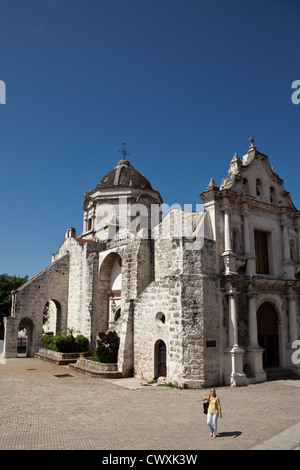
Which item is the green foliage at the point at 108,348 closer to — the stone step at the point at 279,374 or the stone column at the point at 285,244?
the stone step at the point at 279,374

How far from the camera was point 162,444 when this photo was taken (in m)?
7.84

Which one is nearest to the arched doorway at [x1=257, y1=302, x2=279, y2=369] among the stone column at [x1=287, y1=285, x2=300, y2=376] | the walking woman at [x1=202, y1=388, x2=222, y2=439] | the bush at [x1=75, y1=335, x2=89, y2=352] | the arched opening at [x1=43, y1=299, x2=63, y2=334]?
the stone column at [x1=287, y1=285, x2=300, y2=376]

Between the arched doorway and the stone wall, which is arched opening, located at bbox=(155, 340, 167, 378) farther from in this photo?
the stone wall

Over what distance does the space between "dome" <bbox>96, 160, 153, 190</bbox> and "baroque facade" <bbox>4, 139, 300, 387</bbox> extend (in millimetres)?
7843

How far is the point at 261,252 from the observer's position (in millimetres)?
18375

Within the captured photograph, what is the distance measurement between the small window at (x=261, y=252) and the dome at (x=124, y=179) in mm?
13480

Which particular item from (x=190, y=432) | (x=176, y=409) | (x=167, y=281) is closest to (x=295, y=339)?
(x=167, y=281)

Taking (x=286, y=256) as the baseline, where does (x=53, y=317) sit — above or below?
below

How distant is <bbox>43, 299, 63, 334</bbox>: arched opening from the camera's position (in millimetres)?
26266

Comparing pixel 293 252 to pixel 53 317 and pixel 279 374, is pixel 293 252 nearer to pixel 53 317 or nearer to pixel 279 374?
pixel 279 374

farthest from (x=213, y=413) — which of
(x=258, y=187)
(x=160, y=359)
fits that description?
(x=258, y=187)

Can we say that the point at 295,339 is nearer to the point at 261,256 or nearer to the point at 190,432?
the point at 261,256

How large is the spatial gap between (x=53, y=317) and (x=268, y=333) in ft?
61.3

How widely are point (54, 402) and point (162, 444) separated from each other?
5552 millimetres
